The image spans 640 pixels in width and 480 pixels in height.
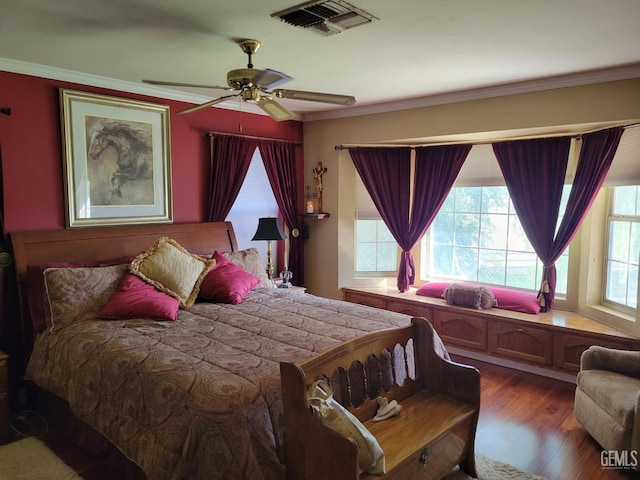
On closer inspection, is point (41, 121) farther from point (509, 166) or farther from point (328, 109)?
point (509, 166)

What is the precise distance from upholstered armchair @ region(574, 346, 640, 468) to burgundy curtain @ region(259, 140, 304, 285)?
10.2 ft

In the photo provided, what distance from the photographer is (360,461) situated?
189 cm

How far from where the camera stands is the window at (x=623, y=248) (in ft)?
12.3

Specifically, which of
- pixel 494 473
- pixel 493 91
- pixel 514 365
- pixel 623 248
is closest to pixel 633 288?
pixel 623 248

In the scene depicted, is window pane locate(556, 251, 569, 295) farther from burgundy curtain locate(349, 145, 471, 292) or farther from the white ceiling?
the white ceiling

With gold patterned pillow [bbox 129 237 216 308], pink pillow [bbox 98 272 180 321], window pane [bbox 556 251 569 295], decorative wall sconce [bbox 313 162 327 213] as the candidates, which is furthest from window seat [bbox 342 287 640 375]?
pink pillow [bbox 98 272 180 321]

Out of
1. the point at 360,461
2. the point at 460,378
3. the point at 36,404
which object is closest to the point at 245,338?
the point at 360,461

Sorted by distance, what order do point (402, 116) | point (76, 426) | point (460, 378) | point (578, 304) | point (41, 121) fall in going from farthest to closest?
point (402, 116), point (578, 304), point (41, 121), point (76, 426), point (460, 378)

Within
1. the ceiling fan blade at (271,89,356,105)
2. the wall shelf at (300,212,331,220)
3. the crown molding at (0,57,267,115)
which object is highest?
the crown molding at (0,57,267,115)

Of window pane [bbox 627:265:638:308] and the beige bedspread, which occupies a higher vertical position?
window pane [bbox 627:265:638:308]

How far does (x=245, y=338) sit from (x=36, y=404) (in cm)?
182

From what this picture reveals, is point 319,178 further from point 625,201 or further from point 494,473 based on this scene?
point 494,473

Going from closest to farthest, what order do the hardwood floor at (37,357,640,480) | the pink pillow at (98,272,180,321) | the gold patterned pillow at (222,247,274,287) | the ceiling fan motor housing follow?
the ceiling fan motor housing → the hardwood floor at (37,357,640,480) → the pink pillow at (98,272,180,321) → the gold patterned pillow at (222,247,274,287)

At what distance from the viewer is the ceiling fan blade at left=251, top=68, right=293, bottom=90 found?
2362 mm
